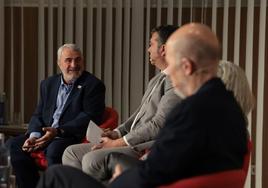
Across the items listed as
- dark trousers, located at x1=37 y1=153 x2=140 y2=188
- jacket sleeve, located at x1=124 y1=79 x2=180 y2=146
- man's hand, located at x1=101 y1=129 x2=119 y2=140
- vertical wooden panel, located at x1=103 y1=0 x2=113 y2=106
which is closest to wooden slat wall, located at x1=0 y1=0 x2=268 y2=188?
vertical wooden panel, located at x1=103 y1=0 x2=113 y2=106

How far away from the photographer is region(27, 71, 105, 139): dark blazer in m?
3.83

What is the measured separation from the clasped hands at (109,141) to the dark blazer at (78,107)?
33 centimetres

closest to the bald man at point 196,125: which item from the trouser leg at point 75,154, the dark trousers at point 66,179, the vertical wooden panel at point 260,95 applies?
the dark trousers at point 66,179

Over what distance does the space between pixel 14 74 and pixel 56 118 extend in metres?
1.39

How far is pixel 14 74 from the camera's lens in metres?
5.20

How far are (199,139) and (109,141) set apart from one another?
1.55m

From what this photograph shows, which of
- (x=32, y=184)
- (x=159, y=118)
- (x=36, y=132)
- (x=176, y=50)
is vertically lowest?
(x=32, y=184)

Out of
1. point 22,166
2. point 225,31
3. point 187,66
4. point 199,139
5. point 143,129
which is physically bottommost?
point 22,166

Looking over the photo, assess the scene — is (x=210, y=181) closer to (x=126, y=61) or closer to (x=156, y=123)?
(x=156, y=123)

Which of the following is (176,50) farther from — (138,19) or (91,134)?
(138,19)

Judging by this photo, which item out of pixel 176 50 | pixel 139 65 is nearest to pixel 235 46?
pixel 139 65

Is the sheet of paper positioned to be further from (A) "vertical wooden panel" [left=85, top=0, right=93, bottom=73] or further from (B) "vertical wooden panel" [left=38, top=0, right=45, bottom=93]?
(B) "vertical wooden panel" [left=38, top=0, right=45, bottom=93]

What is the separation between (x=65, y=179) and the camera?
2.21 metres

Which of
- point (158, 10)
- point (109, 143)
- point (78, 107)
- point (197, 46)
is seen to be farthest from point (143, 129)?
point (158, 10)
